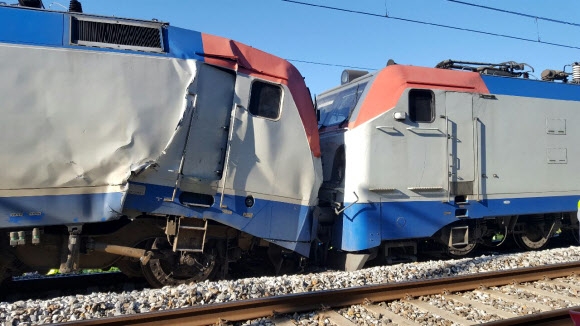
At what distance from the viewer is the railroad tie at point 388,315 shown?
4.68 meters

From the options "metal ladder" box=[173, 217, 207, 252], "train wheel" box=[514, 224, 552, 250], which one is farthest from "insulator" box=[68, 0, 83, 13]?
"train wheel" box=[514, 224, 552, 250]

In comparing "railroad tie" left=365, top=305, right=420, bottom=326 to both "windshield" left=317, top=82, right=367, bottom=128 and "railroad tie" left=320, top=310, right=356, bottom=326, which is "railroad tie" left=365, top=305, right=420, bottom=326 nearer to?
"railroad tie" left=320, top=310, right=356, bottom=326

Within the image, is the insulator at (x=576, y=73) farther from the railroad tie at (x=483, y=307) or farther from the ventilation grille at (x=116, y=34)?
the ventilation grille at (x=116, y=34)

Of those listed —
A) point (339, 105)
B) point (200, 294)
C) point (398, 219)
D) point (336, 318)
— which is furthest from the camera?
point (339, 105)

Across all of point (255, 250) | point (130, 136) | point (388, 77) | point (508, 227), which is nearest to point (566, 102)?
point (508, 227)

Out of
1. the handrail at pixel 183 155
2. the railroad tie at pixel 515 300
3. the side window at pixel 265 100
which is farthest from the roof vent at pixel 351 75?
the railroad tie at pixel 515 300

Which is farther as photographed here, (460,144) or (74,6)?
(460,144)

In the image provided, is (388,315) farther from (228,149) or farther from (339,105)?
(339,105)

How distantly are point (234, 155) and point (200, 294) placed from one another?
176 cm

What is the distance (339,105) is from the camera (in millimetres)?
8383

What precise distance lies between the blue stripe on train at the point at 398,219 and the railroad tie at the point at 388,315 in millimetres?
1786

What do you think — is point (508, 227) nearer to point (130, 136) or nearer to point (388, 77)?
point (388, 77)

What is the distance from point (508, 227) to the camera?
858cm

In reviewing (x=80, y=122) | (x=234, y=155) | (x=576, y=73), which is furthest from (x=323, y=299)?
(x=576, y=73)
